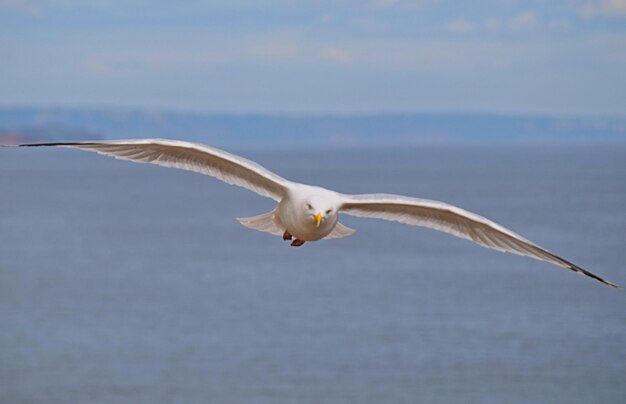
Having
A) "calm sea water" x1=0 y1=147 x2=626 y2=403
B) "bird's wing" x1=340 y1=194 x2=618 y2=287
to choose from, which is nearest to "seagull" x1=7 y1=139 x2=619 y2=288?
"bird's wing" x1=340 y1=194 x2=618 y2=287

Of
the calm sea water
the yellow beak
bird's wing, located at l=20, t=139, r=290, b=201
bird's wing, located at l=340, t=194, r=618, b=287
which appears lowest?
the calm sea water

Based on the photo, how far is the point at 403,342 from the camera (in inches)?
3078

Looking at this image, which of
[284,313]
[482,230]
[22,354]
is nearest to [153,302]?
[284,313]

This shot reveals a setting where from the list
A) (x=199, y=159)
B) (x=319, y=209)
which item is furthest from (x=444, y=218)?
(x=199, y=159)

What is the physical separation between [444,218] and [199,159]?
3753mm

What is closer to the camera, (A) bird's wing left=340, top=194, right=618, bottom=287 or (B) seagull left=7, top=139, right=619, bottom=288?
(B) seagull left=7, top=139, right=619, bottom=288

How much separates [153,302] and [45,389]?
73.1 feet

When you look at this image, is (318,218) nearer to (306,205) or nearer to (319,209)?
(319,209)

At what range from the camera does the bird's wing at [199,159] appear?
18562mm

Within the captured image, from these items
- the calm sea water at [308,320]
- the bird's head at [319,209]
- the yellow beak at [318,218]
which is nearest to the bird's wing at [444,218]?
the bird's head at [319,209]

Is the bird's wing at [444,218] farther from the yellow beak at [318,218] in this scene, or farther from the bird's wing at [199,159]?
the bird's wing at [199,159]

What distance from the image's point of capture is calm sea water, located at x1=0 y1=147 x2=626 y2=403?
69812 millimetres

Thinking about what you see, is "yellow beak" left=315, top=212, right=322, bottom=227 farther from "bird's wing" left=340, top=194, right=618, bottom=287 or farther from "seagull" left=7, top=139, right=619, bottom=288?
"bird's wing" left=340, top=194, right=618, bottom=287

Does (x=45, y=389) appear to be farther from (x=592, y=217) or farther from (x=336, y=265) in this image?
(x=592, y=217)
